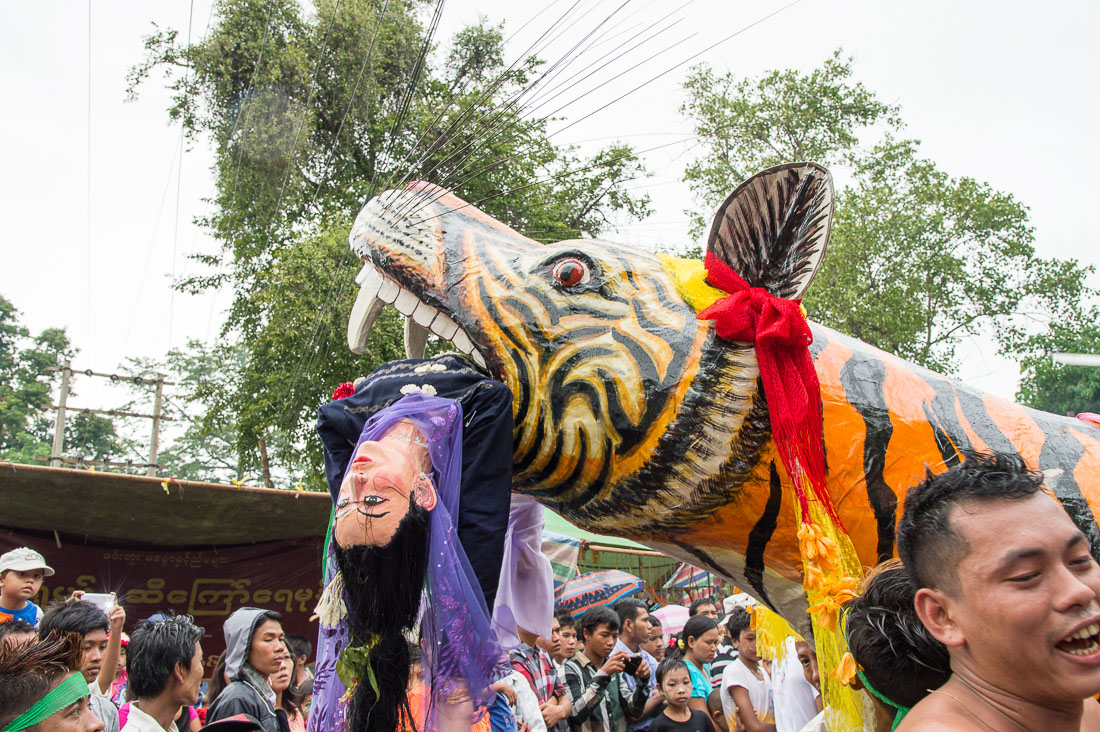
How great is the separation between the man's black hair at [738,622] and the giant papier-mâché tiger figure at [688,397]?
9.51ft

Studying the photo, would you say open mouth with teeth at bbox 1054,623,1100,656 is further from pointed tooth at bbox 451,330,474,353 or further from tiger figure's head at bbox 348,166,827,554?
pointed tooth at bbox 451,330,474,353

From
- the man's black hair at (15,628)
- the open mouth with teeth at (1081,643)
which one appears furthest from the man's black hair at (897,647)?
the man's black hair at (15,628)

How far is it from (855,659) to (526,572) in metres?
1.18

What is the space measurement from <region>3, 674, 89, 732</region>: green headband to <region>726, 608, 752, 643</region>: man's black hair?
373cm

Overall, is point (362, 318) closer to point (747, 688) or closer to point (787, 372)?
point (787, 372)

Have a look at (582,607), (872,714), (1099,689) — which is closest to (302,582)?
(582,607)

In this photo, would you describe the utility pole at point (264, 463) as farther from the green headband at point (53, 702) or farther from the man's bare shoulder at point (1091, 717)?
the man's bare shoulder at point (1091, 717)

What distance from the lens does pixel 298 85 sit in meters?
12.4

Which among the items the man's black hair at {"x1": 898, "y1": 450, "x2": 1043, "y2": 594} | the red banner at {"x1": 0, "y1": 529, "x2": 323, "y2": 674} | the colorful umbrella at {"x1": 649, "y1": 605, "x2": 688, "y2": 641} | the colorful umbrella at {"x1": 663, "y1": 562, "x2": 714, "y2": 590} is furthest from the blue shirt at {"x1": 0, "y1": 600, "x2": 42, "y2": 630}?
the colorful umbrella at {"x1": 663, "y1": 562, "x2": 714, "y2": 590}

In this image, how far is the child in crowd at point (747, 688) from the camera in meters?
4.93

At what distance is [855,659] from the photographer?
5.88ft

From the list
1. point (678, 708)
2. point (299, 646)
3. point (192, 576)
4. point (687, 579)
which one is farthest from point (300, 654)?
point (687, 579)

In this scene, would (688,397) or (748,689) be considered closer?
(688,397)

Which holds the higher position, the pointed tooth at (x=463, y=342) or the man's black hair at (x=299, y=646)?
the pointed tooth at (x=463, y=342)
